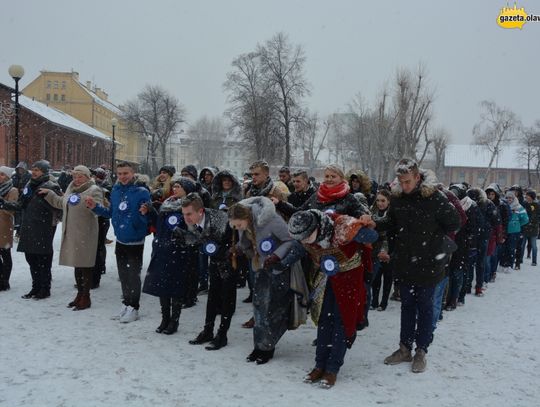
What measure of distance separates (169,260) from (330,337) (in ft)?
6.91

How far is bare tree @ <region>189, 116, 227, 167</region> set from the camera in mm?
95125

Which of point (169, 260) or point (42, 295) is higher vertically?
point (169, 260)

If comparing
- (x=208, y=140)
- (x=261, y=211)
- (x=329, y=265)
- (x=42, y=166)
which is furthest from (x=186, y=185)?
(x=208, y=140)

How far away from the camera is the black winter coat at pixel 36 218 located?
6855mm

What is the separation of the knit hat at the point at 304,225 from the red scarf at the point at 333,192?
0.66m

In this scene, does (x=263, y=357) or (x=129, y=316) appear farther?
(x=129, y=316)

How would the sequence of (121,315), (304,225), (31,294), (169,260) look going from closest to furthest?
1. (304,225)
2. (169,260)
3. (121,315)
4. (31,294)

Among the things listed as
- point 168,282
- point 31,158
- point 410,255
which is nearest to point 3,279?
point 168,282

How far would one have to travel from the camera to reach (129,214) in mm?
6031

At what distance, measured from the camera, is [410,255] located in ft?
15.8

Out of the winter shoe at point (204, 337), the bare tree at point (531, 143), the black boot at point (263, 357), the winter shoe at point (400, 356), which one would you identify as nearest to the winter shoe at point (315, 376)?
the black boot at point (263, 357)

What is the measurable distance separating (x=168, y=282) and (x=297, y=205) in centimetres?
234

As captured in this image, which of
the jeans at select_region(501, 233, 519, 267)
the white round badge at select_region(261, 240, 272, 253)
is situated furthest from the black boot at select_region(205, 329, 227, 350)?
the jeans at select_region(501, 233, 519, 267)

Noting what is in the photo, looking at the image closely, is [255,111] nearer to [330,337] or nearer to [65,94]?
[330,337]
